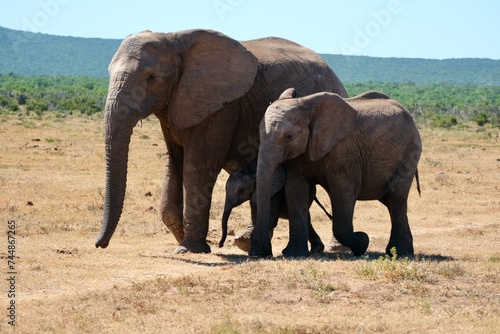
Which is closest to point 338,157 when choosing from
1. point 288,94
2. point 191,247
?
point 288,94

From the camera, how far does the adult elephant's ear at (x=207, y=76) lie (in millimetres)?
11523

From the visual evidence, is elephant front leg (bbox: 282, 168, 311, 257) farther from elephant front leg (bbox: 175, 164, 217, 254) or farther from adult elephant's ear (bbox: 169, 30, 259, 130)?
adult elephant's ear (bbox: 169, 30, 259, 130)

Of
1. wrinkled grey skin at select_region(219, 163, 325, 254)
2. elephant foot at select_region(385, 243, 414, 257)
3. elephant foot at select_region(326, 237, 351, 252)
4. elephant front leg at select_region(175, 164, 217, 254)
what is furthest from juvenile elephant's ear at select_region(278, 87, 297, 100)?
elephant foot at select_region(326, 237, 351, 252)

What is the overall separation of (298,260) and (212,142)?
1929mm

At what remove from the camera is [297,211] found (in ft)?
37.1

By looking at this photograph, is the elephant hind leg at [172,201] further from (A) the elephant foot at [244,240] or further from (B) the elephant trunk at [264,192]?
(B) the elephant trunk at [264,192]

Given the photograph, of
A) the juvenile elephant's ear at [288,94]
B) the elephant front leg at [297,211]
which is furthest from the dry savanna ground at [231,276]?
the juvenile elephant's ear at [288,94]

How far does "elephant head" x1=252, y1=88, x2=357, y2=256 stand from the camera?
10742 mm

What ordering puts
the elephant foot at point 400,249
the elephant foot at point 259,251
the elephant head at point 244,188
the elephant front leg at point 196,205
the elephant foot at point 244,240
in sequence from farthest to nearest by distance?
the elephant foot at point 244,240, the elephant foot at point 400,249, the elephant front leg at point 196,205, the elephant head at point 244,188, the elephant foot at point 259,251

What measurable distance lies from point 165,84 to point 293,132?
5.39 ft

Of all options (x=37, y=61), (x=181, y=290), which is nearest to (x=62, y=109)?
(x=181, y=290)

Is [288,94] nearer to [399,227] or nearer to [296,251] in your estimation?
[296,251]

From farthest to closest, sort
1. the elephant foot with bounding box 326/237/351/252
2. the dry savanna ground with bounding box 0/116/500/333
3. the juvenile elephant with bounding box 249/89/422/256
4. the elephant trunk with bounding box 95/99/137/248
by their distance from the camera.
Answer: the elephant foot with bounding box 326/237/351/252
the juvenile elephant with bounding box 249/89/422/256
the elephant trunk with bounding box 95/99/137/248
the dry savanna ground with bounding box 0/116/500/333

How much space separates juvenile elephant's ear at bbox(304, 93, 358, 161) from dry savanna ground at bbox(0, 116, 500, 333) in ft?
4.18
